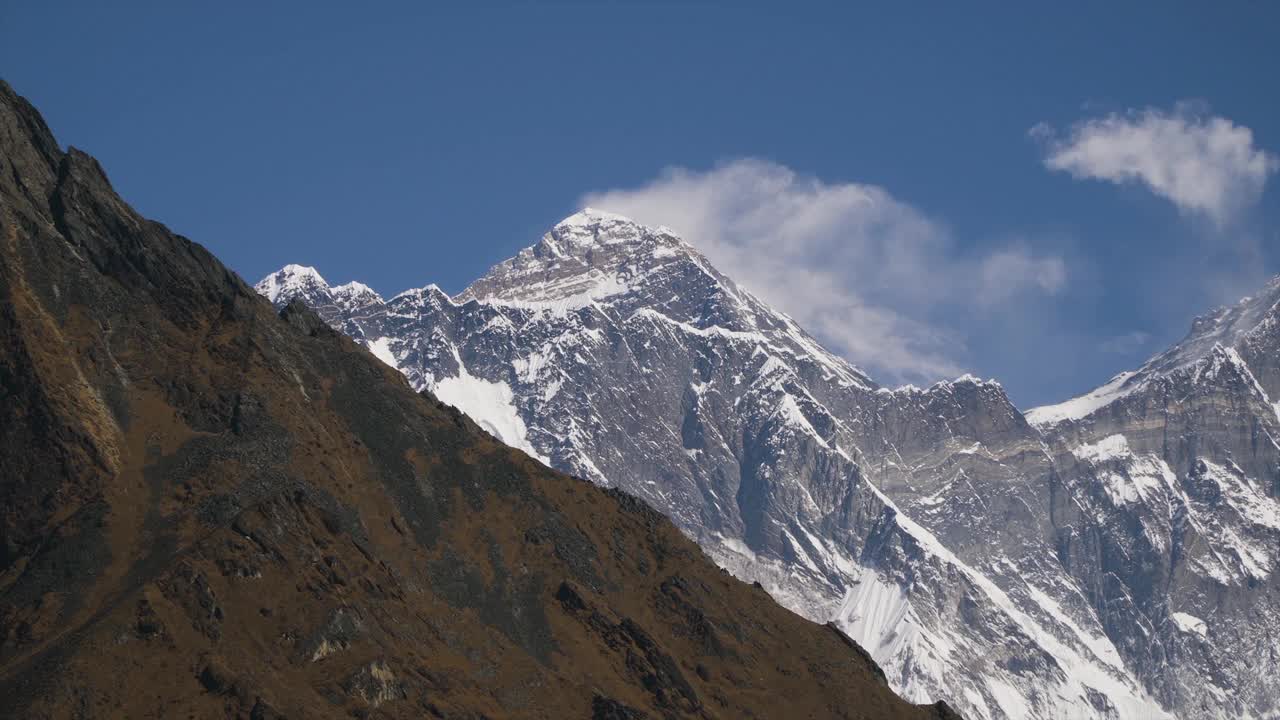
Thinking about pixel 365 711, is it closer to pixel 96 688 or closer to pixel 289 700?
pixel 289 700

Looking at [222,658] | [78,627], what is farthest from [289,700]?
[78,627]

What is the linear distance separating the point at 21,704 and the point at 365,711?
35.1 m

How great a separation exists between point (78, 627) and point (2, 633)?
25.3 ft

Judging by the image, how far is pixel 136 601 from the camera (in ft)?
652

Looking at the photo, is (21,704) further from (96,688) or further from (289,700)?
(289,700)

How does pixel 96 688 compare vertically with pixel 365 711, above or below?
below

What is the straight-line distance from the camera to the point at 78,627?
648 feet

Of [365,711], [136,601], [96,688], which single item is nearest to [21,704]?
[96,688]

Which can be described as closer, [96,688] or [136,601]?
[96,688]

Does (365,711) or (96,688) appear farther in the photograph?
(365,711)

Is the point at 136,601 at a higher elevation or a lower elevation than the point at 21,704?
higher

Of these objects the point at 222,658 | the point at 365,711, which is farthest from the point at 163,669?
the point at 365,711

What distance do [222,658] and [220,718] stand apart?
1094 centimetres

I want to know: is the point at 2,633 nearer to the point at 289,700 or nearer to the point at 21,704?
the point at 21,704
